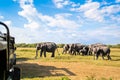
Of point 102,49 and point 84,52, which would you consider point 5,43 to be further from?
point 84,52

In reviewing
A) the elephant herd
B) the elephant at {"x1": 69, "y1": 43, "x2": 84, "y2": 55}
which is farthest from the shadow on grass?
the elephant at {"x1": 69, "y1": 43, "x2": 84, "y2": 55}

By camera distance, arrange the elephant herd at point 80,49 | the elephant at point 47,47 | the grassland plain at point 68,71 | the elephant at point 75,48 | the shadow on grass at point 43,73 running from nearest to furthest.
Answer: the grassland plain at point 68,71, the shadow on grass at point 43,73, the elephant herd at point 80,49, the elephant at point 47,47, the elephant at point 75,48

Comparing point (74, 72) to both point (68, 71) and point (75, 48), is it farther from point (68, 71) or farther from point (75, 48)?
point (75, 48)

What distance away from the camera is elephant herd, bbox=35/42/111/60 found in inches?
1347

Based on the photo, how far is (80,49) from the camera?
4500cm

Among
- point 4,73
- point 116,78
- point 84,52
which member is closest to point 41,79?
point 116,78

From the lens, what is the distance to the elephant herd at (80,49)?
3422 centimetres

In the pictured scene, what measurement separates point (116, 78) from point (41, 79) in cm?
417

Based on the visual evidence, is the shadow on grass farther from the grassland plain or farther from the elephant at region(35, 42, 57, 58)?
the elephant at region(35, 42, 57, 58)

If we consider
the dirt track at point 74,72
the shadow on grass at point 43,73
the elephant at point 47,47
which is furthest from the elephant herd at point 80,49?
the shadow on grass at point 43,73

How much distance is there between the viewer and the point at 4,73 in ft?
17.4

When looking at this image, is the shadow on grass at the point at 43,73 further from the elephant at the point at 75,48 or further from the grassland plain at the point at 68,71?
the elephant at the point at 75,48

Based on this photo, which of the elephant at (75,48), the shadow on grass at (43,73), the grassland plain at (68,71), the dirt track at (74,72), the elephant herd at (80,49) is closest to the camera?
the grassland plain at (68,71)

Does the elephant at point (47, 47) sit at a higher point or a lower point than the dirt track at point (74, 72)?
higher
